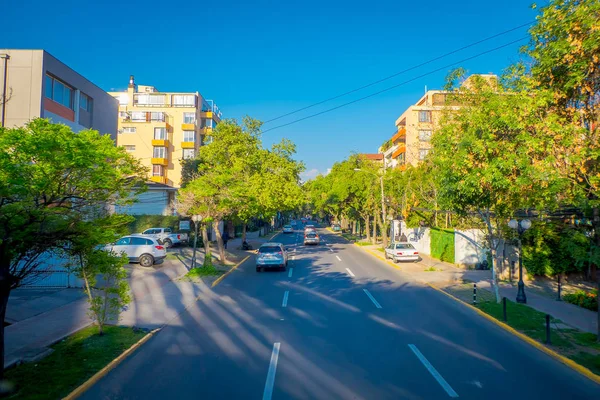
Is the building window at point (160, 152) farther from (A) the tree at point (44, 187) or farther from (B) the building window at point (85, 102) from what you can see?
(A) the tree at point (44, 187)

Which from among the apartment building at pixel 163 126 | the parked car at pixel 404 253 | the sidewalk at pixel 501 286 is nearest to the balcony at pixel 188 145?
the apartment building at pixel 163 126

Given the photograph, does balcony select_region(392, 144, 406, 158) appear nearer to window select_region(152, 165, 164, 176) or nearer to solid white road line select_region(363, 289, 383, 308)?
window select_region(152, 165, 164, 176)

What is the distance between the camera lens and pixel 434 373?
7.88 meters

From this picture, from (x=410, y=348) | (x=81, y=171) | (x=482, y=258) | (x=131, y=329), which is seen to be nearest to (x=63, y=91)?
(x=131, y=329)

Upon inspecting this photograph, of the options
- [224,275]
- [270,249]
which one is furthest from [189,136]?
[224,275]

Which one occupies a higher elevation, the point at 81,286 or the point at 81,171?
the point at 81,171

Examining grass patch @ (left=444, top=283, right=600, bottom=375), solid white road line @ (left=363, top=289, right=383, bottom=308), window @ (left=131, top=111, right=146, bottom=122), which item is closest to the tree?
solid white road line @ (left=363, top=289, right=383, bottom=308)

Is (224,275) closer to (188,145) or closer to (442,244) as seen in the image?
(442,244)

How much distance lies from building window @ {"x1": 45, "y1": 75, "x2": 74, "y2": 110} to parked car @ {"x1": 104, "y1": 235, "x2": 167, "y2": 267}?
7.71 meters

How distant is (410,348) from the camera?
946 centimetres

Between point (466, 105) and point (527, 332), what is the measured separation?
45.8 ft

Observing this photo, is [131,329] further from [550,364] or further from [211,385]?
[550,364]

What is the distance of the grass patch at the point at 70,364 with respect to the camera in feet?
22.7

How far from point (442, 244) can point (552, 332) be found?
17933 millimetres
